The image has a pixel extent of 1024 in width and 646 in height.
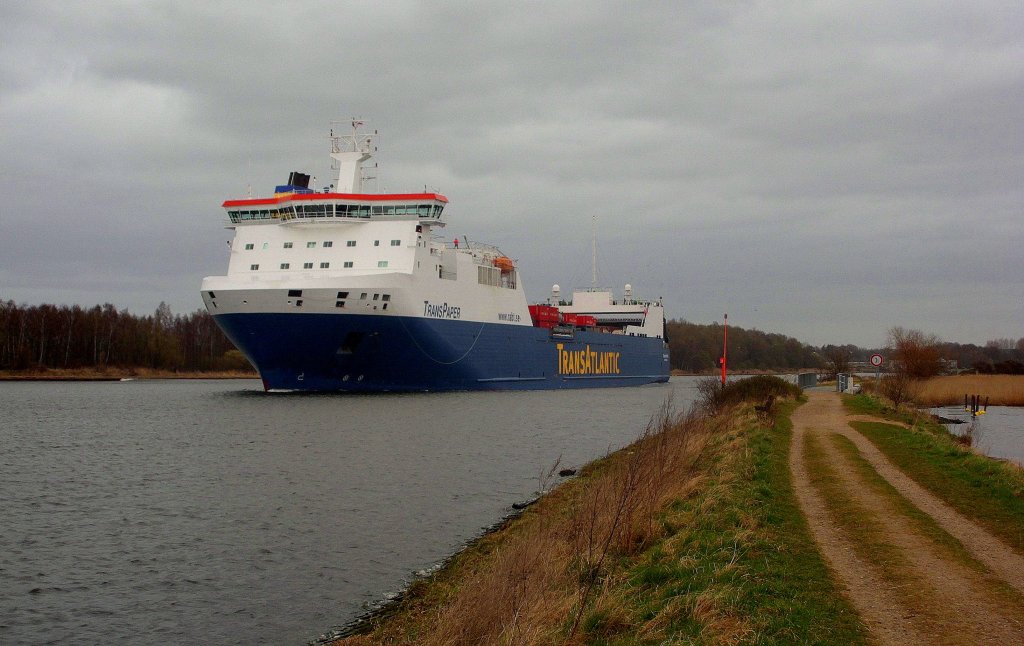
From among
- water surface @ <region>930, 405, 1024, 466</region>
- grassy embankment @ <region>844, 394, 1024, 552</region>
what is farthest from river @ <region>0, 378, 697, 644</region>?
water surface @ <region>930, 405, 1024, 466</region>

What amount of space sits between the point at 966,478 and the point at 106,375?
7151cm

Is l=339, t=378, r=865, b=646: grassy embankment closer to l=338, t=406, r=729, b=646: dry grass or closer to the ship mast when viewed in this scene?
l=338, t=406, r=729, b=646: dry grass

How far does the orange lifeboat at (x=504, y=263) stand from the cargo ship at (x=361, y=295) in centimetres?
8

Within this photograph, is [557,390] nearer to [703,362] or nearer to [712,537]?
[712,537]

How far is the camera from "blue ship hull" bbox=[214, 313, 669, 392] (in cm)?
3288

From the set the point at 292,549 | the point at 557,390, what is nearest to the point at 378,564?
the point at 292,549

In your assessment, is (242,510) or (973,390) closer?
(242,510)

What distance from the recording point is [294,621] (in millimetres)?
8539

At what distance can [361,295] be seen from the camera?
32750mm

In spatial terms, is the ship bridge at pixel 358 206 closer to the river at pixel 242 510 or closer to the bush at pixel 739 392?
the river at pixel 242 510

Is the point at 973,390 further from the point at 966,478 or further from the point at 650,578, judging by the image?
→ the point at 650,578

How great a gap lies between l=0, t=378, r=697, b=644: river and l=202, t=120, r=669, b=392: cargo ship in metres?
4.78

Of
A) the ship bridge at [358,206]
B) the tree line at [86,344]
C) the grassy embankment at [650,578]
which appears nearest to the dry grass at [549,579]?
the grassy embankment at [650,578]

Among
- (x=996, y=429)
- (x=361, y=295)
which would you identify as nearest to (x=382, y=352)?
(x=361, y=295)
